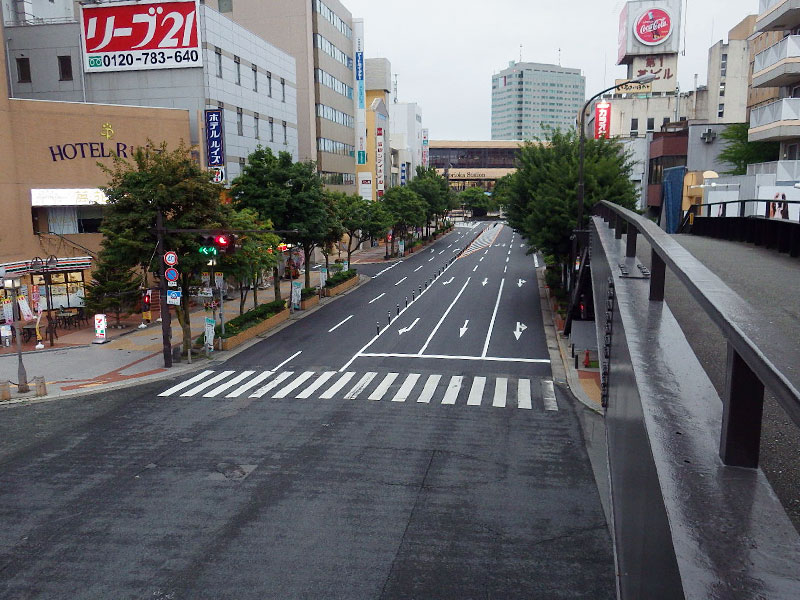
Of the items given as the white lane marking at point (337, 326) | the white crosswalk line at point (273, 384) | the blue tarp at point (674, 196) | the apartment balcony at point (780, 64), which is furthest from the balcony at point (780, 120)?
the white crosswalk line at point (273, 384)

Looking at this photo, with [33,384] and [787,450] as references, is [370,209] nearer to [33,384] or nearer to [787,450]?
[33,384]

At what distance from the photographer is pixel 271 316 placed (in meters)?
36.5

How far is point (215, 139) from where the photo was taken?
41.7 metres

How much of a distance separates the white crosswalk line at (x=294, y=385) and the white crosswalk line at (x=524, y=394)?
834cm

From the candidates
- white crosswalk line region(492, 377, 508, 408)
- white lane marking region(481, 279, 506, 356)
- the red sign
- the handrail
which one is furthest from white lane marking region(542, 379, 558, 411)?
the red sign

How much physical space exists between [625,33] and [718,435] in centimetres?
9385

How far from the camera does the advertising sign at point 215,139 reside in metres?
41.7

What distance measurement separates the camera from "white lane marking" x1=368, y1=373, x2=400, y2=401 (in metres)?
22.4

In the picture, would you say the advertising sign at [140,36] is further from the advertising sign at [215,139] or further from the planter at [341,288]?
the planter at [341,288]

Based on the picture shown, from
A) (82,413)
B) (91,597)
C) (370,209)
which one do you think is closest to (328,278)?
(370,209)

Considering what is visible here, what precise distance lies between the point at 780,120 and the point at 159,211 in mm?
32504

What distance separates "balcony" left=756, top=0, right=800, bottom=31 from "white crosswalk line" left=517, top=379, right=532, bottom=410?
24.6m

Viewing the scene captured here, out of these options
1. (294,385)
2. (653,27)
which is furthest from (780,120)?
(653,27)

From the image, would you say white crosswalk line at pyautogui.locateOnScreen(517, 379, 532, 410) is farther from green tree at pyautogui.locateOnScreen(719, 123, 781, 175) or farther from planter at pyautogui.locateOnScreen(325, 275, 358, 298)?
green tree at pyautogui.locateOnScreen(719, 123, 781, 175)
